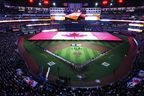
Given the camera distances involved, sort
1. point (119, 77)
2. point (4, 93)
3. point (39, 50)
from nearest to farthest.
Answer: point (4, 93), point (119, 77), point (39, 50)

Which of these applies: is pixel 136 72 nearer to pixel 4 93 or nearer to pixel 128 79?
pixel 128 79

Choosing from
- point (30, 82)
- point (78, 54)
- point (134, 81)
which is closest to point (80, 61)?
point (78, 54)

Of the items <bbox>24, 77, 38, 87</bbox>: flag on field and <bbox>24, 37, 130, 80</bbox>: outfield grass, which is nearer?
<bbox>24, 77, 38, 87</bbox>: flag on field

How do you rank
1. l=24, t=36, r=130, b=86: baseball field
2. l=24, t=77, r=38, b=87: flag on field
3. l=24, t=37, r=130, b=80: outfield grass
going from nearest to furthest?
l=24, t=77, r=38, b=87: flag on field < l=24, t=36, r=130, b=86: baseball field < l=24, t=37, r=130, b=80: outfield grass

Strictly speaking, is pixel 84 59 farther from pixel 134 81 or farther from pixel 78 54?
pixel 134 81

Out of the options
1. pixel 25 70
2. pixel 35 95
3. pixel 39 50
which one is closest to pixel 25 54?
pixel 39 50

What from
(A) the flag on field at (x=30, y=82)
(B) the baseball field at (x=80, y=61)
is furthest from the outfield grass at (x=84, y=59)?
(A) the flag on field at (x=30, y=82)

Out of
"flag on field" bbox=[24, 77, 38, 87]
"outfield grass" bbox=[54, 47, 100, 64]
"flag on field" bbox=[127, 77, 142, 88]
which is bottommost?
"flag on field" bbox=[127, 77, 142, 88]

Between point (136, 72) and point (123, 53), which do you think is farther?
point (123, 53)

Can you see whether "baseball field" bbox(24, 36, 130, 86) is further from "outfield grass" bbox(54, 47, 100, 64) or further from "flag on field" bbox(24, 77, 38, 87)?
"flag on field" bbox(24, 77, 38, 87)

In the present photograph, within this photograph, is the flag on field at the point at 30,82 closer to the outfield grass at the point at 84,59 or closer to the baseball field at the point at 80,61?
the baseball field at the point at 80,61

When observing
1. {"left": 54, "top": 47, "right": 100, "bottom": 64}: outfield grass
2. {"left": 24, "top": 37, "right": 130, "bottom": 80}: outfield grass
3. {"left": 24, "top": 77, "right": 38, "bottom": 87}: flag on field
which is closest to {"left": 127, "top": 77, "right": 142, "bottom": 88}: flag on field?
{"left": 24, "top": 37, "right": 130, "bottom": 80}: outfield grass
